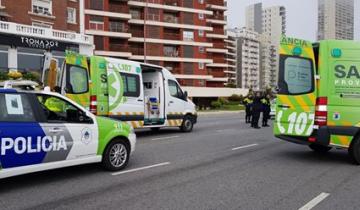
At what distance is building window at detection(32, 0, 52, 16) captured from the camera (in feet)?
122

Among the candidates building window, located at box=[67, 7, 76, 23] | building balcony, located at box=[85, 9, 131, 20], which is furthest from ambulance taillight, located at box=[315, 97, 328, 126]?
building balcony, located at box=[85, 9, 131, 20]

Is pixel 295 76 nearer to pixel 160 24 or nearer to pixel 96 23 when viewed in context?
pixel 96 23

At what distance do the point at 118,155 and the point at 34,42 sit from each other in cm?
2741

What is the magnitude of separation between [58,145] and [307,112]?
5688 millimetres

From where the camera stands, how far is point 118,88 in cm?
1237

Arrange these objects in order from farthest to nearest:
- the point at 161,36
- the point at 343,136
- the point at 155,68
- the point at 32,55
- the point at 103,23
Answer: the point at 161,36, the point at 103,23, the point at 32,55, the point at 155,68, the point at 343,136

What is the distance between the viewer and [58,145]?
6.50m

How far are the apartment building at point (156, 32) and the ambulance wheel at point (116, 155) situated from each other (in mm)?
45960

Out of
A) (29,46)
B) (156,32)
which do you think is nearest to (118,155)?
(29,46)

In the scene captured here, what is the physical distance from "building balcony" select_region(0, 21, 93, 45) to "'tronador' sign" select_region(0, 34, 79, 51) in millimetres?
348

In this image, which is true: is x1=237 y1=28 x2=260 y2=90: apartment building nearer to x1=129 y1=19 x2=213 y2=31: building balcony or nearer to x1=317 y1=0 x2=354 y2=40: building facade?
x1=129 y1=19 x2=213 y2=31: building balcony

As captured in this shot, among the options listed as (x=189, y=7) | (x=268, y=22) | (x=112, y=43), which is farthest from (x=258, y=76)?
(x=112, y=43)

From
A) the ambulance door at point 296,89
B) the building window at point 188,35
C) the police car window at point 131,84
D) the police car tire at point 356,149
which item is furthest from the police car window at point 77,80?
the building window at point 188,35

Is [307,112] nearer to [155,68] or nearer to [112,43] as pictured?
[155,68]
